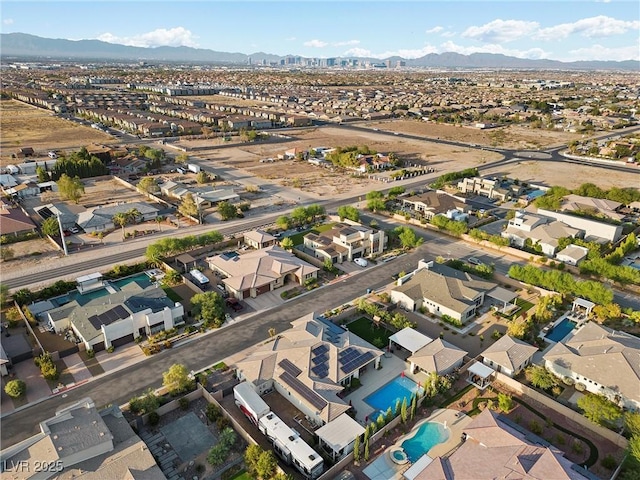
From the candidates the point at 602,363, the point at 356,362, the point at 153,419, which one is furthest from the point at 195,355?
the point at 602,363

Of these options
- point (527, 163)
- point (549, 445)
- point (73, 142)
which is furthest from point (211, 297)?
point (73, 142)

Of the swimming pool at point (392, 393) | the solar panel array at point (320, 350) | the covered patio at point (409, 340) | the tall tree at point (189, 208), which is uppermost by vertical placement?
the tall tree at point (189, 208)

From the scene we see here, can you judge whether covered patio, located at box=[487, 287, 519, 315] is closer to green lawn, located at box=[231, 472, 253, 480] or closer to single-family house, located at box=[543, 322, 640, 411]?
single-family house, located at box=[543, 322, 640, 411]

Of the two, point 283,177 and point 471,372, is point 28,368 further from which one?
point 283,177

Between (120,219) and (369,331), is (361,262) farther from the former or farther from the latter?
(120,219)

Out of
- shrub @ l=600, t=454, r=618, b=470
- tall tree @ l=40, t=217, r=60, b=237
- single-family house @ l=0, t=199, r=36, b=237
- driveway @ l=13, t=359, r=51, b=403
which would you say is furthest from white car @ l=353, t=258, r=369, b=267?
single-family house @ l=0, t=199, r=36, b=237

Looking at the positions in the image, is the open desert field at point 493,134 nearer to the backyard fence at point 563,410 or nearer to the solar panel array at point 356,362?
the backyard fence at point 563,410

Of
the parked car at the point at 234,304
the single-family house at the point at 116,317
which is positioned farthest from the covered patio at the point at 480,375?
the single-family house at the point at 116,317
